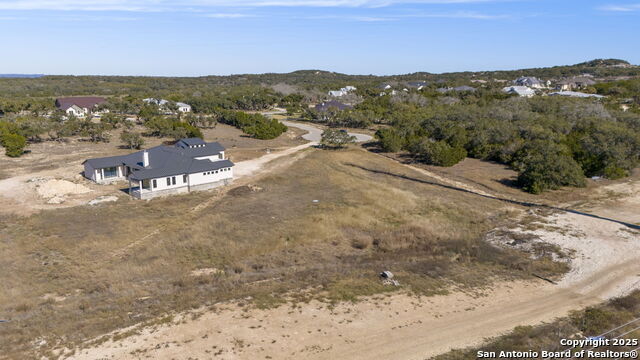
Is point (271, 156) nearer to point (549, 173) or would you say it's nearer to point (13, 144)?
point (13, 144)

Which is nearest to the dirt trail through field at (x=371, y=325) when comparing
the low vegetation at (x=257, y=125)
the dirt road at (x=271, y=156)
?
the dirt road at (x=271, y=156)

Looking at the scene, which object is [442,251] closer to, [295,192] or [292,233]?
[292,233]

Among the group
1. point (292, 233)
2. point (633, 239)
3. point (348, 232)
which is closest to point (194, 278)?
point (292, 233)

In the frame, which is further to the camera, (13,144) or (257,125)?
(257,125)

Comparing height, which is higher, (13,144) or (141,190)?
(13,144)

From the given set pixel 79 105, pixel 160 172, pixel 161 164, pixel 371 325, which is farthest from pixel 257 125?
pixel 371 325

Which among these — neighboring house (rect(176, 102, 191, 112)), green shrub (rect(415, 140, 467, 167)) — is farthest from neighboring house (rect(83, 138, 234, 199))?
neighboring house (rect(176, 102, 191, 112))

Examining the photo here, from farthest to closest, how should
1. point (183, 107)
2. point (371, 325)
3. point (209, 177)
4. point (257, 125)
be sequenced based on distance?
point (183, 107)
point (257, 125)
point (209, 177)
point (371, 325)
